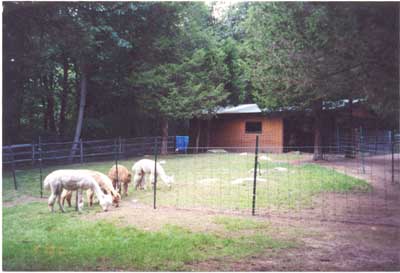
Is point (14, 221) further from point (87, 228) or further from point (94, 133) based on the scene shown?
point (94, 133)

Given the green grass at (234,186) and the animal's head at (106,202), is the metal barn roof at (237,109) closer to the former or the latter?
the green grass at (234,186)

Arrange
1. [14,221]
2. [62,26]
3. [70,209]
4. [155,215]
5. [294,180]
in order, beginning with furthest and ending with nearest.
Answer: [294,180] → [62,26] → [70,209] → [155,215] → [14,221]

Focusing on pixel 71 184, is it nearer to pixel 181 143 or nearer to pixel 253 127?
pixel 181 143

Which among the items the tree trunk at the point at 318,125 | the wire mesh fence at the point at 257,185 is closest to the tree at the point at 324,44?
the wire mesh fence at the point at 257,185

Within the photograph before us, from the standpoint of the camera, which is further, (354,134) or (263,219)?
(354,134)

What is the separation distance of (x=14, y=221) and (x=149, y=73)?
10475mm

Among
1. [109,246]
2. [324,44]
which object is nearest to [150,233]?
[109,246]

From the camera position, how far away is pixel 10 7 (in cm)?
563

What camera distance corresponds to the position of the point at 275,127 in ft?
62.5

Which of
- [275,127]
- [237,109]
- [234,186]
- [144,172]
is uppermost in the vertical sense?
[237,109]

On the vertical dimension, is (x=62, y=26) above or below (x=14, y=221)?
above

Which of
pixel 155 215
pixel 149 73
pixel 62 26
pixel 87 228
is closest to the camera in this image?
pixel 87 228

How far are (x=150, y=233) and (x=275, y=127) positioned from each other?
14.7 metres

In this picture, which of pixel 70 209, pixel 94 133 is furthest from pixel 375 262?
pixel 94 133
